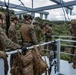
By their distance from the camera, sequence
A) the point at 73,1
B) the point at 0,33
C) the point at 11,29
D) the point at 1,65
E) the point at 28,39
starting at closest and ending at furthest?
the point at 1,65 < the point at 0,33 < the point at 28,39 < the point at 11,29 < the point at 73,1

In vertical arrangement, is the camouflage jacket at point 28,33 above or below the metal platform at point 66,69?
above

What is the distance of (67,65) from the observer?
15.4 ft

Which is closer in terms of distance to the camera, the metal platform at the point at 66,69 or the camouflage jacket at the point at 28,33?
the camouflage jacket at the point at 28,33

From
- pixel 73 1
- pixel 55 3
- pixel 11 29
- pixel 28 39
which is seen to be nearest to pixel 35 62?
pixel 28 39

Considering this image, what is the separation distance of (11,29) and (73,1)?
10.4 ft

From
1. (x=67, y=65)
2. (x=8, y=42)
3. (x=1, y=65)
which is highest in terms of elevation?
(x=8, y=42)

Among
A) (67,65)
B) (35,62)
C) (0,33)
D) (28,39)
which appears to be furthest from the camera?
(67,65)

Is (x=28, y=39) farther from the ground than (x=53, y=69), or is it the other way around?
(x=28, y=39)

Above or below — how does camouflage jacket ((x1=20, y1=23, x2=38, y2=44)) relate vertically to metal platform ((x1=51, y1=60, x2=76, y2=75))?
above

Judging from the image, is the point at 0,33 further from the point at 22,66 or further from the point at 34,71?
the point at 34,71

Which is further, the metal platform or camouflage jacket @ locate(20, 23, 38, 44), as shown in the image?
the metal platform

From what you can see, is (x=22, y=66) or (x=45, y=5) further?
(x=45, y=5)

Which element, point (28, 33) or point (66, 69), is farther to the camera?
point (66, 69)

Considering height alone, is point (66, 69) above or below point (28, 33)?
below
